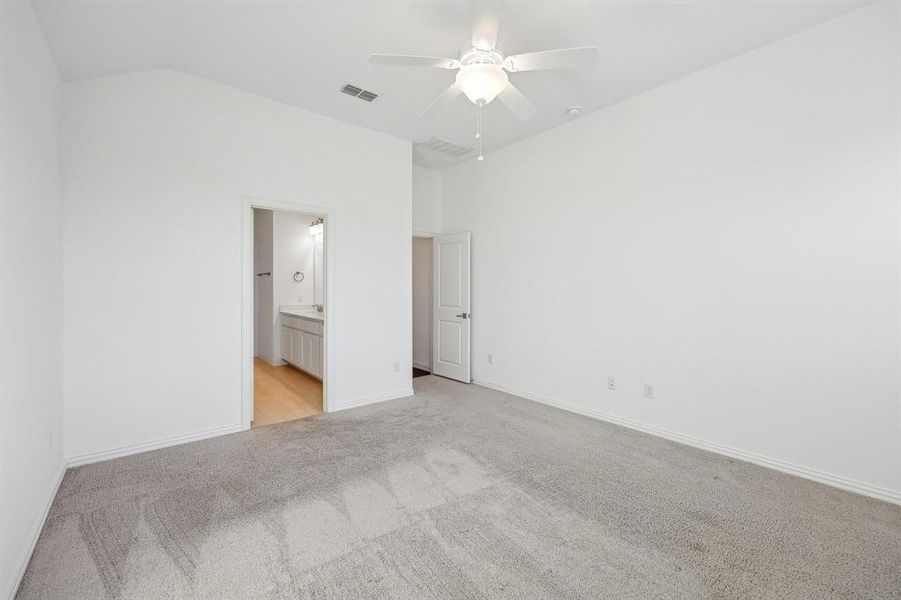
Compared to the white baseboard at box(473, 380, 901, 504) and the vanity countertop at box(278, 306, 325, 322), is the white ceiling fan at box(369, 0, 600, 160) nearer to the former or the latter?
the white baseboard at box(473, 380, 901, 504)

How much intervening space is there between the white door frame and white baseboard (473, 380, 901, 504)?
2.41m

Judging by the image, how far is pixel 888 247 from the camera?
2.38m

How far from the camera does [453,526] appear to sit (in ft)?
6.86

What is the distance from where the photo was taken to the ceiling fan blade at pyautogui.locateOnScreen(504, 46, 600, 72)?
80.0 inches

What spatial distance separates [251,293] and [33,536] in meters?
2.07

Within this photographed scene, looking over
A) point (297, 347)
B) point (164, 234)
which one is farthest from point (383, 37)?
point (297, 347)

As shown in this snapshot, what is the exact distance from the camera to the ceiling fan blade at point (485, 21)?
6.40 ft

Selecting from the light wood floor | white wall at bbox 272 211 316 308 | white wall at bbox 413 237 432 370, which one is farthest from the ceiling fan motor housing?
white wall at bbox 272 211 316 308

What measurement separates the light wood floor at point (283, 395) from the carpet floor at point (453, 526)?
68 cm

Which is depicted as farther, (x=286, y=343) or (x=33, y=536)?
(x=286, y=343)

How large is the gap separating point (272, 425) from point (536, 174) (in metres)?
3.84

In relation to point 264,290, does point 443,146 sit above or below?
above

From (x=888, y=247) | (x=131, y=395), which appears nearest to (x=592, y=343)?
(x=888, y=247)

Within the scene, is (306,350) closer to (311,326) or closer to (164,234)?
(311,326)
